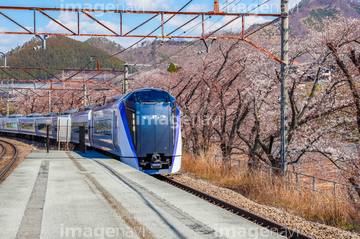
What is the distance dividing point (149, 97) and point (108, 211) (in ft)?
24.9

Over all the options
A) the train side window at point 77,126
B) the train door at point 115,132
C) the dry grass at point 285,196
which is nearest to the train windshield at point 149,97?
the train door at point 115,132

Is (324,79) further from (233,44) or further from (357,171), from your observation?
(233,44)

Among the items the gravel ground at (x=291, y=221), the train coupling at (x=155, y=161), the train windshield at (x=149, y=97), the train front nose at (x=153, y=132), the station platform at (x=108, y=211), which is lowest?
the gravel ground at (x=291, y=221)

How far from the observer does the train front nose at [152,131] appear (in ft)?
49.1

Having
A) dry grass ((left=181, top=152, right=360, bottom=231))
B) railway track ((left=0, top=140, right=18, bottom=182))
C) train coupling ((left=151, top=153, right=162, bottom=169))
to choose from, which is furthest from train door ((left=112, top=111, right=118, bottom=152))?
railway track ((left=0, top=140, right=18, bottom=182))

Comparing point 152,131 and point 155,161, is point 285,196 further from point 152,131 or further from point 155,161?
point 152,131

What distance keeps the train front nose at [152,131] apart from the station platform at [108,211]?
1.78m

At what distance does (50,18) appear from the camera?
1296 centimetres

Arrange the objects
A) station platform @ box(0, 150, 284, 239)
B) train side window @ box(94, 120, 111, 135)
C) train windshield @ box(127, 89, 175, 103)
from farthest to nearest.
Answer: train side window @ box(94, 120, 111, 135) → train windshield @ box(127, 89, 175, 103) → station platform @ box(0, 150, 284, 239)

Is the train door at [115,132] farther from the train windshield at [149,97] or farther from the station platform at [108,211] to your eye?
the station platform at [108,211]

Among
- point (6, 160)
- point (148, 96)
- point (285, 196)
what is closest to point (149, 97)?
point (148, 96)

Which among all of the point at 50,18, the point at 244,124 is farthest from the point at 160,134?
the point at 244,124

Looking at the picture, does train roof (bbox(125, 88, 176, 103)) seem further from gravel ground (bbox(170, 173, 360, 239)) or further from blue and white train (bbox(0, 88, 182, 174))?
gravel ground (bbox(170, 173, 360, 239))

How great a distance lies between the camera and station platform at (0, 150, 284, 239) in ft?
22.9
